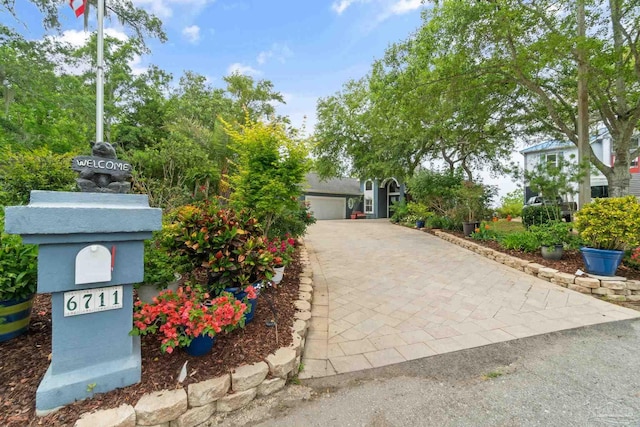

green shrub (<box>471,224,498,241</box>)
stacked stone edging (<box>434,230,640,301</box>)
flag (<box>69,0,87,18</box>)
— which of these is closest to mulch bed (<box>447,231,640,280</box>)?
stacked stone edging (<box>434,230,640,301</box>)

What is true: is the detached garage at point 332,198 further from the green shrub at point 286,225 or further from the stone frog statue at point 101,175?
the stone frog statue at point 101,175

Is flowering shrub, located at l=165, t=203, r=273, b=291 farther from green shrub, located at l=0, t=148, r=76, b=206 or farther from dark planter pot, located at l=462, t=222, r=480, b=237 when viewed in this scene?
dark planter pot, located at l=462, t=222, r=480, b=237

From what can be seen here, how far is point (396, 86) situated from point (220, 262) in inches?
295

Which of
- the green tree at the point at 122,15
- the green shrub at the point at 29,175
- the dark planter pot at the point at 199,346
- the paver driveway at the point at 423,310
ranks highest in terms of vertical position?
the green tree at the point at 122,15

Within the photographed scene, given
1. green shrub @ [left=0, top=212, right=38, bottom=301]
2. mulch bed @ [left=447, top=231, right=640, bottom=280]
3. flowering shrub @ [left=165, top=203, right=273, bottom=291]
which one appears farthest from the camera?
mulch bed @ [left=447, top=231, right=640, bottom=280]

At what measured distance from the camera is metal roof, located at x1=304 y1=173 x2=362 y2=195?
20.3m

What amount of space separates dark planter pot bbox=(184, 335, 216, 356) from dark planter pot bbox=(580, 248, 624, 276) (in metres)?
5.66

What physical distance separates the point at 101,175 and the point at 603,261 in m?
6.45

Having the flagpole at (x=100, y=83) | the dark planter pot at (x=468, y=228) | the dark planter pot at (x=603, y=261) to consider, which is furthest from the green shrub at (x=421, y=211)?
the flagpole at (x=100, y=83)

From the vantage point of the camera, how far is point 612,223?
4051mm

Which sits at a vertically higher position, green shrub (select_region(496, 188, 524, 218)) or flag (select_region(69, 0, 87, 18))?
flag (select_region(69, 0, 87, 18))

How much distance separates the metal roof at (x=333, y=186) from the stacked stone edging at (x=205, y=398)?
17.5 metres

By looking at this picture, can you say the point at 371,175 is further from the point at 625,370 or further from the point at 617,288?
the point at 625,370

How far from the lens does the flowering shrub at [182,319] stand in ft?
5.71
